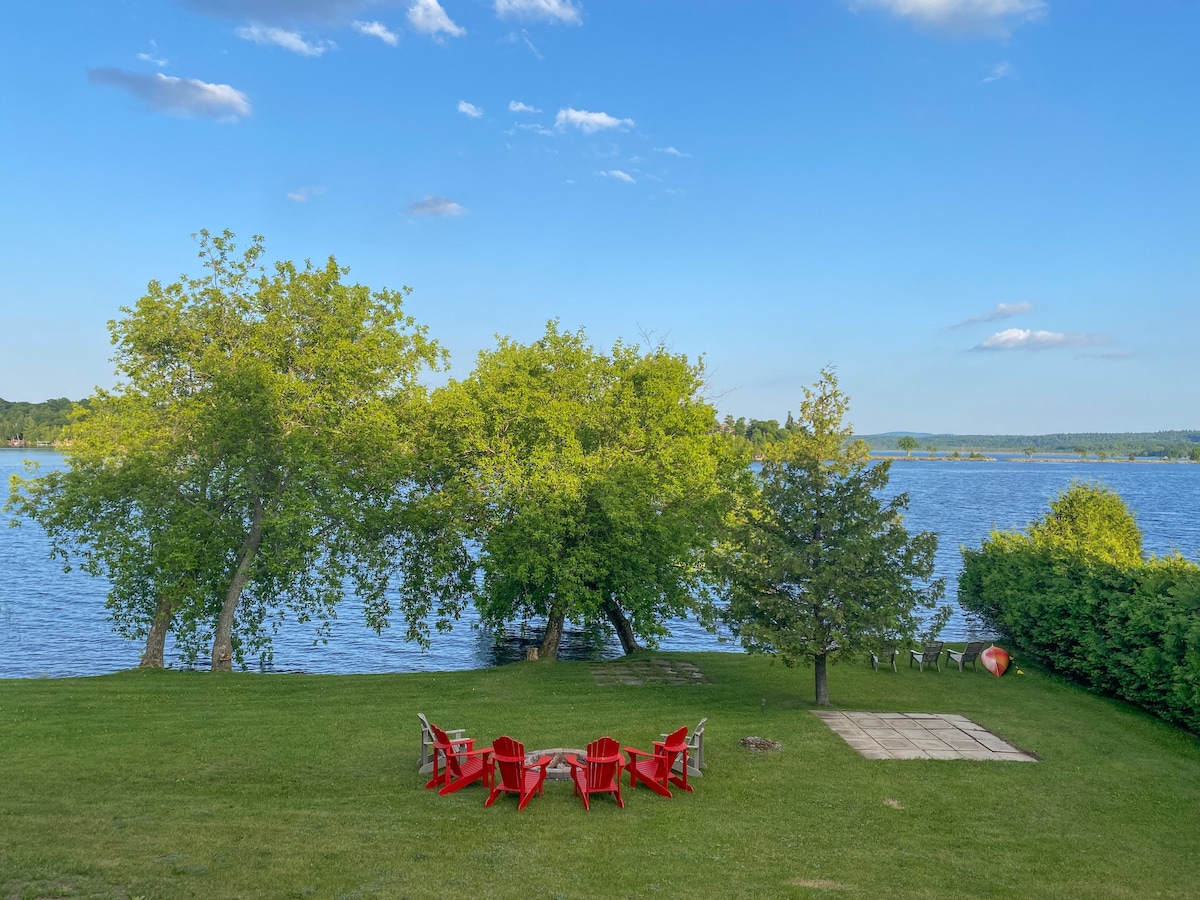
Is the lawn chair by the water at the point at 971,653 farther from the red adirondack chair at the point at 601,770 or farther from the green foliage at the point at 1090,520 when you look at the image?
the red adirondack chair at the point at 601,770

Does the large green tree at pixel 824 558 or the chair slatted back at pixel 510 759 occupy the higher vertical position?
the large green tree at pixel 824 558

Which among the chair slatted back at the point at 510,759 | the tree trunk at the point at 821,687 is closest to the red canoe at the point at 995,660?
the tree trunk at the point at 821,687

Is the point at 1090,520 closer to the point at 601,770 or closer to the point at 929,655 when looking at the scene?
the point at 929,655

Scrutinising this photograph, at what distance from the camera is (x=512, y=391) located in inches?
1040

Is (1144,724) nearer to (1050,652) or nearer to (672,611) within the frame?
(1050,652)

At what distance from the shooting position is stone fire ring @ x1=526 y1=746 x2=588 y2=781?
1309cm

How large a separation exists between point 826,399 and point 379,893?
1398 cm

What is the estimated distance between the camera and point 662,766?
13.0m

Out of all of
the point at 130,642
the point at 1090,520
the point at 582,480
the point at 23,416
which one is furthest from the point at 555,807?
the point at 23,416

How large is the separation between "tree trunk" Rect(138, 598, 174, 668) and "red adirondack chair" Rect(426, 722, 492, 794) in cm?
1497

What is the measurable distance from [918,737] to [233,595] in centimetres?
1875

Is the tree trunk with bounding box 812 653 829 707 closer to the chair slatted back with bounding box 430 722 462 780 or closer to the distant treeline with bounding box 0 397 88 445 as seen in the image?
the chair slatted back with bounding box 430 722 462 780

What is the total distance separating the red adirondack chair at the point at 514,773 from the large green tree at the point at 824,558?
24.9 ft

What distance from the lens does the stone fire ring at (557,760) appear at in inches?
516
